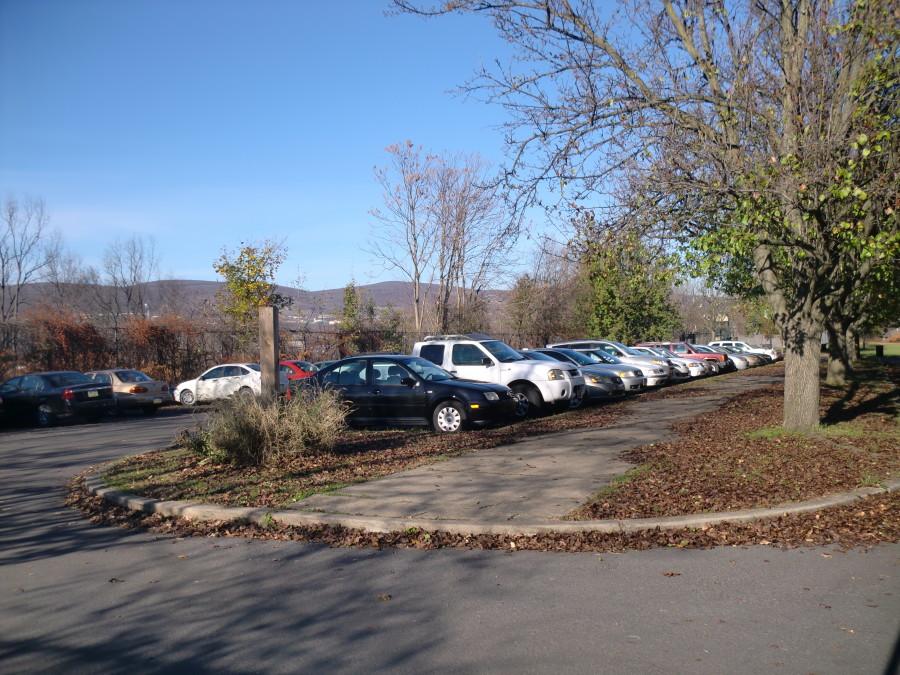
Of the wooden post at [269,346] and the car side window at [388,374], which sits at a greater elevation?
the wooden post at [269,346]

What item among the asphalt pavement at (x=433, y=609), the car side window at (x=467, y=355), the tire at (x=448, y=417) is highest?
the car side window at (x=467, y=355)

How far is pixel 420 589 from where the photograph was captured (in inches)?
240

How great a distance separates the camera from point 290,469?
10.4m

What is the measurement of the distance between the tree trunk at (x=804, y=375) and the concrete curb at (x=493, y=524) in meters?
3.51

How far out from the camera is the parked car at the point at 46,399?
2052cm

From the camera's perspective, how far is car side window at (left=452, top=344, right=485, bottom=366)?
1820 centimetres

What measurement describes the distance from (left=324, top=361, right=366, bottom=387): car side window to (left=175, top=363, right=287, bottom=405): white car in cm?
951

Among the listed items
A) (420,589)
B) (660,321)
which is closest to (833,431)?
(420,589)

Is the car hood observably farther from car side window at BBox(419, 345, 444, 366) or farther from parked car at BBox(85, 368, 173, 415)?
parked car at BBox(85, 368, 173, 415)

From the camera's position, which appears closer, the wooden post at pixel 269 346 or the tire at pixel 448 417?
the wooden post at pixel 269 346

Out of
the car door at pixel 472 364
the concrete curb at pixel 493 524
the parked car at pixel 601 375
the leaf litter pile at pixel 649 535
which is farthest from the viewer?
the parked car at pixel 601 375

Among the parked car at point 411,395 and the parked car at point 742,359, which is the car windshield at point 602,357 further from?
the parked car at point 742,359

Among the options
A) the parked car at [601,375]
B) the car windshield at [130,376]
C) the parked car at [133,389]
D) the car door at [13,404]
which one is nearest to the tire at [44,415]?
the car door at [13,404]

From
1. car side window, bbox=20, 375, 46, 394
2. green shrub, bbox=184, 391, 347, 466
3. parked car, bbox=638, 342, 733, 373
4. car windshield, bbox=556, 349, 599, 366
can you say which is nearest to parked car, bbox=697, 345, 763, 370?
parked car, bbox=638, 342, 733, 373
